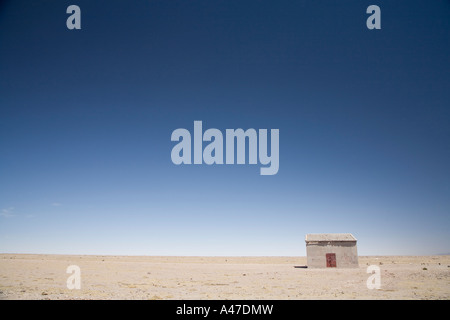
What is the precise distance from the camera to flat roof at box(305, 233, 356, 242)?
3506 cm

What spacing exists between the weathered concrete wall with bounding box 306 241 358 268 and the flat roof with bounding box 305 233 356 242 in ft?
1.52

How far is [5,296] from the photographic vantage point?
45.5 ft

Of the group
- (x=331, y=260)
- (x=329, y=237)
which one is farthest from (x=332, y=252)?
(x=329, y=237)

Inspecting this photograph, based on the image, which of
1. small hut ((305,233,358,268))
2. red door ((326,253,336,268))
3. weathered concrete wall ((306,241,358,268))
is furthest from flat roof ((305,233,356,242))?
red door ((326,253,336,268))

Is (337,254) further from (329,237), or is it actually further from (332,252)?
(329,237)

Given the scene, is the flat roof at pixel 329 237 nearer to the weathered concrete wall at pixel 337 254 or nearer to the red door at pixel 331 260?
the weathered concrete wall at pixel 337 254

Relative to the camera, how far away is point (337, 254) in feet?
114

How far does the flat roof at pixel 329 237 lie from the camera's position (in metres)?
35.1

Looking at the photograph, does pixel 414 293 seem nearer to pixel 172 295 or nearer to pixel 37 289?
pixel 172 295

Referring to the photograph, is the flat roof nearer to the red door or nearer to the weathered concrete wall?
the weathered concrete wall

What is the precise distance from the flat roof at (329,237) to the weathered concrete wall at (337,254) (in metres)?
0.46
